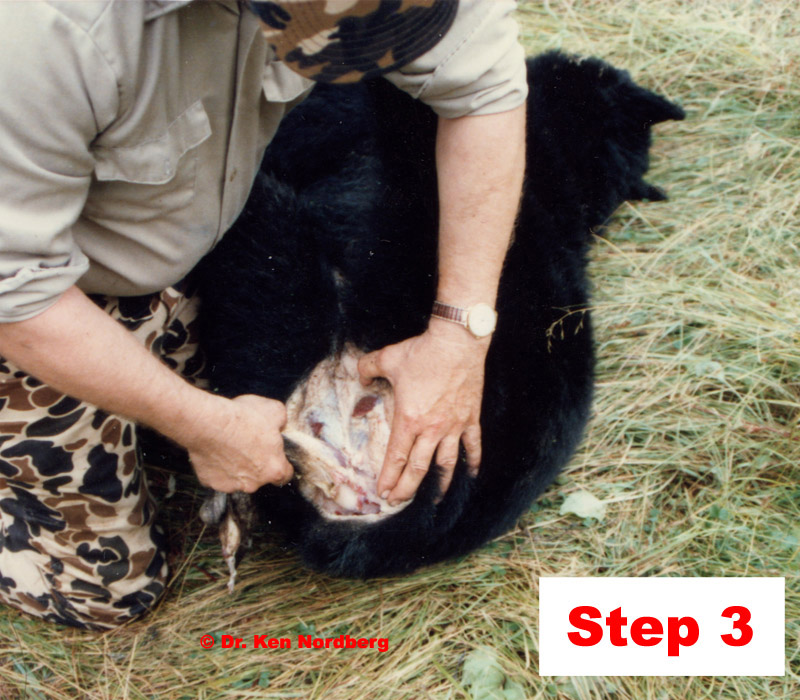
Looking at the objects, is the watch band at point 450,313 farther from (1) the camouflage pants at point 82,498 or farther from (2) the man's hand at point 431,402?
(1) the camouflage pants at point 82,498

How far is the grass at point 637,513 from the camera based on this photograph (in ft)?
6.46

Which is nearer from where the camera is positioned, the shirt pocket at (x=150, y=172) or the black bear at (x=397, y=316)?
the shirt pocket at (x=150, y=172)

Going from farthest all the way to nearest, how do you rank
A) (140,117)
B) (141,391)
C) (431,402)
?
(431,402), (141,391), (140,117)

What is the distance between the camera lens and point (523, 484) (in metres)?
1.87

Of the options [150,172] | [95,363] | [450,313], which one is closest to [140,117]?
[150,172]

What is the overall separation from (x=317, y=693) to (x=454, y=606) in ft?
1.43

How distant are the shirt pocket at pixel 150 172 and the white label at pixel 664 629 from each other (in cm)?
141

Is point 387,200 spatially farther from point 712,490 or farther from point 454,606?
point 712,490

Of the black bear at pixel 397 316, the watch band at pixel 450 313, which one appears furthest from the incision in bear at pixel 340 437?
the watch band at pixel 450 313

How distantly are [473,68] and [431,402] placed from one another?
74cm

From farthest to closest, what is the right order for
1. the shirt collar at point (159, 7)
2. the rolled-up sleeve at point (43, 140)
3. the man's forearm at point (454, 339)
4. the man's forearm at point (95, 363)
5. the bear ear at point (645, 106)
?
the bear ear at point (645, 106) → the man's forearm at point (454, 339) → the man's forearm at point (95, 363) → the shirt collar at point (159, 7) → the rolled-up sleeve at point (43, 140)

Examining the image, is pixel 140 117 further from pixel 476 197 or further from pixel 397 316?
pixel 397 316

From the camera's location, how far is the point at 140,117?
4.15 ft

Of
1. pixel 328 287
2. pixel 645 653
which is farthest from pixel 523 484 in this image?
pixel 328 287
